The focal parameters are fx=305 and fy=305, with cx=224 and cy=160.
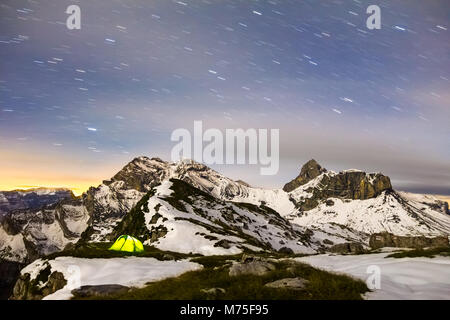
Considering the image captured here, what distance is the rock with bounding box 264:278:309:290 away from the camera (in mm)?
13087

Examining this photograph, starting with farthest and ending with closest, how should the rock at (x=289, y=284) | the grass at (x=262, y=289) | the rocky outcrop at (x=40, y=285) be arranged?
1. the rocky outcrop at (x=40, y=285)
2. the rock at (x=289, y=284)
3. the grass at (x=262, y=289)

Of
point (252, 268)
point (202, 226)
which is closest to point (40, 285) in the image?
point (252, 268)

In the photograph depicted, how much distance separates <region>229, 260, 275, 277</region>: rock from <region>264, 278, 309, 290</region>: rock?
2.48 meters

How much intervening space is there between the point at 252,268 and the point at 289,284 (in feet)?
13.4

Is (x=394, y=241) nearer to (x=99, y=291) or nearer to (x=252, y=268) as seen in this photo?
(x=252, y=268)

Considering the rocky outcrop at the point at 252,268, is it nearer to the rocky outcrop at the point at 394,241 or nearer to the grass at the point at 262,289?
the grass at the point at 262,289

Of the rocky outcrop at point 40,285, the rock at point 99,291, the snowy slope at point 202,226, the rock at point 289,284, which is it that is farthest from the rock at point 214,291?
the snowy slope at point 202,226

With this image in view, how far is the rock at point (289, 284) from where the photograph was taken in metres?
13.1

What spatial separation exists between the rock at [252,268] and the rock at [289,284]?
2.48 meters

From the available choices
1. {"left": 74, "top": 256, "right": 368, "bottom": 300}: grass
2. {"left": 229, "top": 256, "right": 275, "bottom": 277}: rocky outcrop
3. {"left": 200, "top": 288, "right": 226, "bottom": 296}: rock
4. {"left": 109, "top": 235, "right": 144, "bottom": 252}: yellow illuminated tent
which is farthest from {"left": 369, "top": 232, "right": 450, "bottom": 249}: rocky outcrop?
{"left": 200, "top": 288, "right": 226, "bottom": 296}: rock
